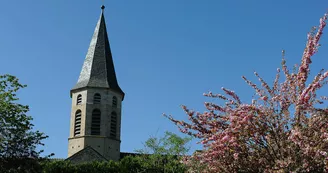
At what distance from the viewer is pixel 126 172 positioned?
1502 inches

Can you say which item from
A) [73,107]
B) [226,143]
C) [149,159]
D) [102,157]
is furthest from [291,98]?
[73,107]

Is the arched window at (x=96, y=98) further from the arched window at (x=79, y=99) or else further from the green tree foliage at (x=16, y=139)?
the green tree foliage at (x=16, y=139)

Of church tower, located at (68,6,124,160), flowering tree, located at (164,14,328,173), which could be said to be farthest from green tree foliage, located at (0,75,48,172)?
church tower, located at (68,6,124,160)

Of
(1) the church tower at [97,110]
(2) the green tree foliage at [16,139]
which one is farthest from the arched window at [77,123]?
(2) the green tree foliage at [16,139]

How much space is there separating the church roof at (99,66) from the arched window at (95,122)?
101 inches

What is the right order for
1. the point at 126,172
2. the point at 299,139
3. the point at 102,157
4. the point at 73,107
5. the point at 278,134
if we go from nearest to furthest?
the point at 299,139, the point at 278,134, the point at 126,172, the point at 102,157, the point at 73,107

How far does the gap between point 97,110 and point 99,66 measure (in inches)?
199

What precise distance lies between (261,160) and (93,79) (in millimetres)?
41286

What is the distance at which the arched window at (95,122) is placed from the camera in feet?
153

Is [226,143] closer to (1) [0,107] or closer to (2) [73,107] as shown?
(1) [0,107]

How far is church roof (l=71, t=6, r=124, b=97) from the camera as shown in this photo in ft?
161

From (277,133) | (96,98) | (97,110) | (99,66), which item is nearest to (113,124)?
(97,110)

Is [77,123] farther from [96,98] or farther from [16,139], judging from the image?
[16,139]

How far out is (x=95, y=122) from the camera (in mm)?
47031
